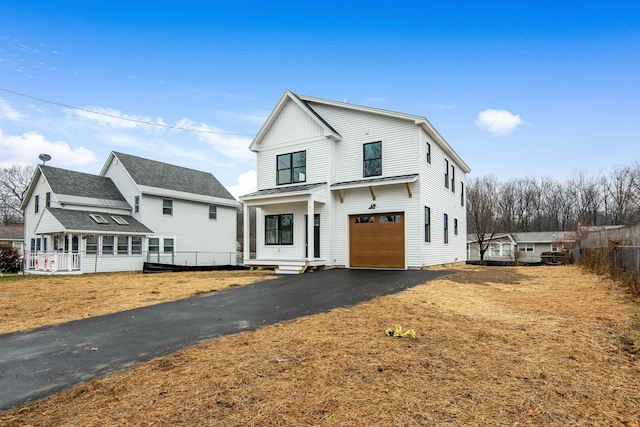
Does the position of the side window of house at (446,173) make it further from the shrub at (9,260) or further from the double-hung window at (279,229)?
the shrub at (9,260)

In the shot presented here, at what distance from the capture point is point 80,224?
20344mm

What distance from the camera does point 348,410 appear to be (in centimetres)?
296

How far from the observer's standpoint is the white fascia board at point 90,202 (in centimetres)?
2177

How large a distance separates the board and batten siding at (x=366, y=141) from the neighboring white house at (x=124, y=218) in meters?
13.8

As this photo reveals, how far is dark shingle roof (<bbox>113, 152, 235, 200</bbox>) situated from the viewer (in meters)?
24.6

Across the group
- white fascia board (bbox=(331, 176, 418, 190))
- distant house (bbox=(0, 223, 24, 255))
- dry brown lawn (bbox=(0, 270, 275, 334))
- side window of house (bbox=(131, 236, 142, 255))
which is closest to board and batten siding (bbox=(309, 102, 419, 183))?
white fascia board (bbox=(331, 176, 418, 190))

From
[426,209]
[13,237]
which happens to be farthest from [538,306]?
[13,237]

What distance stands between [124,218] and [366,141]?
1665 cm

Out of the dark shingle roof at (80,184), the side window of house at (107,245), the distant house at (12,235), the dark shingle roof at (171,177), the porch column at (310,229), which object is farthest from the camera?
the distant house at (12,235)

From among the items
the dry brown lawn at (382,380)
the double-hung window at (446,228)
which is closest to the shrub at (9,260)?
the dry brown lawn at (382,380)

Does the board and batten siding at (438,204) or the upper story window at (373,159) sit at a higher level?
the upper story window at (373,159)

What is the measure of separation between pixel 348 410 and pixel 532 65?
19475mm

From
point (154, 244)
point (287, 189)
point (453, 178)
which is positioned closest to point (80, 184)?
point (154, 244)

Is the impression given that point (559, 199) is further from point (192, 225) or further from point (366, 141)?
point (192, 225)
